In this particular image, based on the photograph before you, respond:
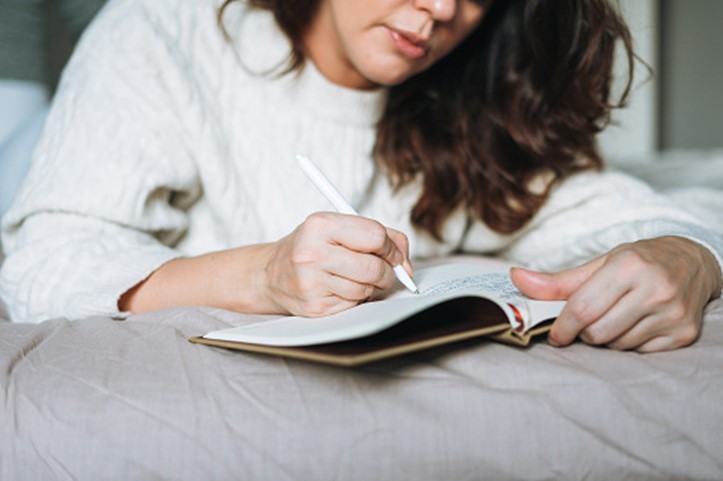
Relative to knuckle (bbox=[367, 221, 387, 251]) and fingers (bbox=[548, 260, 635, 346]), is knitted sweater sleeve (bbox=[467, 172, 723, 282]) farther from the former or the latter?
knuckle (bbox=[367, 221, 387, 251])

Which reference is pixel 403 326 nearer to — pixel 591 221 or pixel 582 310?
pixel 582 310

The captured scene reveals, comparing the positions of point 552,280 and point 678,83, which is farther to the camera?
point 678,83

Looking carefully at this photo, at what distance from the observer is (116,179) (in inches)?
35.4

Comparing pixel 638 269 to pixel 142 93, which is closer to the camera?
pixel 638 269

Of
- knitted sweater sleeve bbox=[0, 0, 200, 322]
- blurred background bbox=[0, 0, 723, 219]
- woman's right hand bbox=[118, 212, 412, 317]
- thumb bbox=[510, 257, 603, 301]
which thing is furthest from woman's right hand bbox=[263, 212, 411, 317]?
blurred background bbox=[0, 0, 723, 219]

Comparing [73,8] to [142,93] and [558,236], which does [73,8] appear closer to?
[142,93]

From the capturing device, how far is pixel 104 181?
0.89 m

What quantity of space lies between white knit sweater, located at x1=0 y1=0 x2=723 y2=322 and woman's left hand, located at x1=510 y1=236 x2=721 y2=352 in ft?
0.67

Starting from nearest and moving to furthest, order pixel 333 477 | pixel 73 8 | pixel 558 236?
pixel 333 477
pixel 558 236
pixel 73 8

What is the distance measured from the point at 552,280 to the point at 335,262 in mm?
199

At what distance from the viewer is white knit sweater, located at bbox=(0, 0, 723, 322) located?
864mm

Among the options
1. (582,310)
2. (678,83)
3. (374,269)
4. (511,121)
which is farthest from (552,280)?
(678,83)

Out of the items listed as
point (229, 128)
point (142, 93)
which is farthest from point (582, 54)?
point (142, 93)

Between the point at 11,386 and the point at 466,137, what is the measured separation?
0.84 meters
